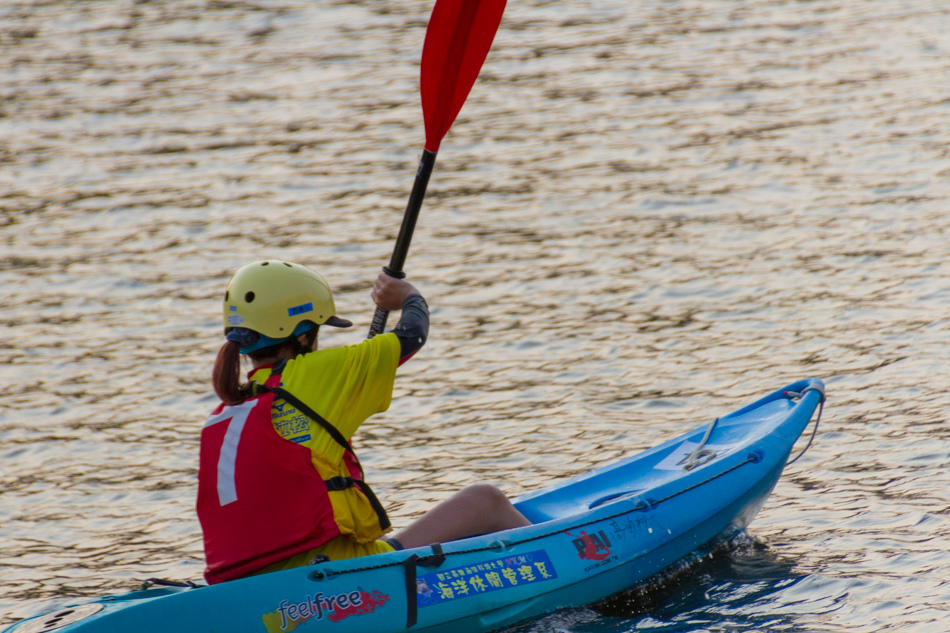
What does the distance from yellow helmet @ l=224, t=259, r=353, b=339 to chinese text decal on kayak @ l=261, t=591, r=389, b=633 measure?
3.04ft

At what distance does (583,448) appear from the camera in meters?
6.68

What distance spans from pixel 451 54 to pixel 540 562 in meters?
2.29

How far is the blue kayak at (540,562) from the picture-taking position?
4.01m

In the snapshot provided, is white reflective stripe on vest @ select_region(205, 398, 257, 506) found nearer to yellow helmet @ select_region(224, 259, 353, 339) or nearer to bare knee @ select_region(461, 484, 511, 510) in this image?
yellow helmet @ select_region(224, 259, 353, 339)

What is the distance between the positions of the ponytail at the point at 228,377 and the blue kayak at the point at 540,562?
625 millimetres

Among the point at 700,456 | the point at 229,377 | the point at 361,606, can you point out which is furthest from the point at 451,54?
Answer: the point at 361,606

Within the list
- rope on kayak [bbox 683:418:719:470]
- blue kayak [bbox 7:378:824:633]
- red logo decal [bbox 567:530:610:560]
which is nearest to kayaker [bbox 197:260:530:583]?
blue kayak [bbox 7:378:824:633]

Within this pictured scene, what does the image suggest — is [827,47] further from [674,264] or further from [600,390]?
[600,390]

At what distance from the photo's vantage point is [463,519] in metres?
4.65

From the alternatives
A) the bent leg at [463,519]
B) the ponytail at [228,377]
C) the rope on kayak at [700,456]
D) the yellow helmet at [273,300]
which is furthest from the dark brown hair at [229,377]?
the rope on kayak at [700,456]

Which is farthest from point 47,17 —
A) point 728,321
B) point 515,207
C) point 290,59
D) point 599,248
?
point 728,321

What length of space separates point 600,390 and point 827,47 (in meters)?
9.38

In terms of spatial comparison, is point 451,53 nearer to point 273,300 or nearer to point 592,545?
point 273,300

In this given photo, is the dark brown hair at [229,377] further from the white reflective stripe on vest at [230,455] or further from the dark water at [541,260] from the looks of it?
the dark water at [541,260]
